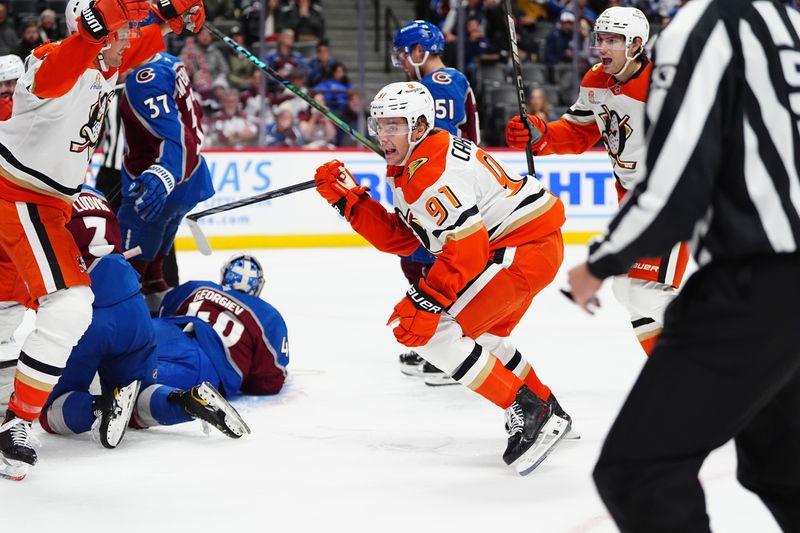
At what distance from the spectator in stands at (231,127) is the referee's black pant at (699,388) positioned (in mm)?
6784

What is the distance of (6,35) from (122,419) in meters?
6.24

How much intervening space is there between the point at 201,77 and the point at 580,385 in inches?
211

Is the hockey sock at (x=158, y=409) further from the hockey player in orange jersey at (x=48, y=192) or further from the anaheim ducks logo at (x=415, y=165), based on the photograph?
the anaheim ducks logo at (x=415, y=165)

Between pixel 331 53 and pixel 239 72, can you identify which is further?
pixel 331 53

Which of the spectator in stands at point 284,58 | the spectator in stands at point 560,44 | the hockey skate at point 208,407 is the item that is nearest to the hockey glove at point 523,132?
the hockey skate at point 208,407

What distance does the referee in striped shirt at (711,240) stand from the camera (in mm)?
1593

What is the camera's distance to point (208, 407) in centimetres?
313

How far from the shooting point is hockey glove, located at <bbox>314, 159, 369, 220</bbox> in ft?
10.8

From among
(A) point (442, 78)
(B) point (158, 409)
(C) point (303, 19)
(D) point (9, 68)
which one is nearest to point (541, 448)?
(B) point (158, 409)

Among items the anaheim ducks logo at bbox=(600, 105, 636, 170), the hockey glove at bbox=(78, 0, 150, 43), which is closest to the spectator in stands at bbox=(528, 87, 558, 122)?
the anaheim ducks logo at bbox=(600, 105, 636, 170)

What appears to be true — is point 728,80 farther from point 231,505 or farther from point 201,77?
point 201,77

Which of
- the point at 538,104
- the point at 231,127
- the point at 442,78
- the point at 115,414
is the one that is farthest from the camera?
the point at 538,104

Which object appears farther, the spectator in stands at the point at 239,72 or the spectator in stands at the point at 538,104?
the spectator in stands at the point at 239,72

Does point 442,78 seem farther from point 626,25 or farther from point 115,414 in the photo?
point 115,414
